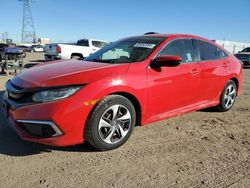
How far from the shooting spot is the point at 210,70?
5.12 meters

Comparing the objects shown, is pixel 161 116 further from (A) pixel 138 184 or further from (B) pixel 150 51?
(A) pixel 138 184

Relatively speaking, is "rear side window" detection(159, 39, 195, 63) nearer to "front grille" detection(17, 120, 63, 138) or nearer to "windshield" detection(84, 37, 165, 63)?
"windshield" detection(84, 37, 165, 63)

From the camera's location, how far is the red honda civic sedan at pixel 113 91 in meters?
3.33

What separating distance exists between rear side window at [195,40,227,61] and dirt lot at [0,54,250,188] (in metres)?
1.34

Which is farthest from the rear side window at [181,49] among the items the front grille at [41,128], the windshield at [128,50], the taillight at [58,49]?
the taillight at [58,49]

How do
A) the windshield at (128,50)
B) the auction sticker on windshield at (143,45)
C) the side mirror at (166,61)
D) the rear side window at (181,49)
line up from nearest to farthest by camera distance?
the side mirror at (166,61), the windshield at (128,50), the auction sticker on windshield at (143,45), the rear side window at (181,49)

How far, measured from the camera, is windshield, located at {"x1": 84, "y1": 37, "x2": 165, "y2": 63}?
4.29 m

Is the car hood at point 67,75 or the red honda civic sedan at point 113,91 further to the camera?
the car hood at point 67,75

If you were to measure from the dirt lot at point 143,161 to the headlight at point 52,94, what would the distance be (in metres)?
0.76

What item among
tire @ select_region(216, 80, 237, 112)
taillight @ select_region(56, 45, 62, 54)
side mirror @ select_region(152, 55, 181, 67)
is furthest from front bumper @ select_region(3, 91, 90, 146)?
taillight @ select_region(56, 45, 62, 54)

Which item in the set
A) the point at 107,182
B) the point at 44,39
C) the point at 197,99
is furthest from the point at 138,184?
the point at 44,39

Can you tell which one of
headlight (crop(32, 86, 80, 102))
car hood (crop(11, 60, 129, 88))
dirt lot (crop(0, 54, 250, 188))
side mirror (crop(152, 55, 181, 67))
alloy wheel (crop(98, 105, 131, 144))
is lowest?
dirt lot (crop(0, 54, 250, 188))

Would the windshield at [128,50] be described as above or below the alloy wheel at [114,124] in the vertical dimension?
above

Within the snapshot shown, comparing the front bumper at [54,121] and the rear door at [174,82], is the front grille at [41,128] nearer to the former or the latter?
the front bumper at [54,121]
